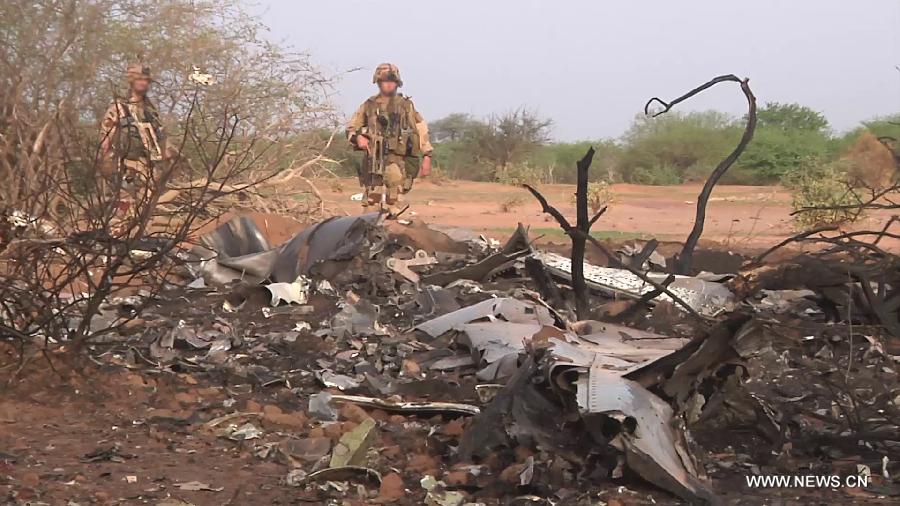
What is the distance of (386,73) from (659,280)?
5502 millimetres

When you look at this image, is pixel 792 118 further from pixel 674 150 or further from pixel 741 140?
pixel 741 140

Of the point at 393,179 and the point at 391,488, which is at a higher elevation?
the point at 393,179

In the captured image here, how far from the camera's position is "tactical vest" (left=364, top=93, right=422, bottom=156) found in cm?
1097

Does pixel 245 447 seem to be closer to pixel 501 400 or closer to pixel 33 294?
pixel 501 400

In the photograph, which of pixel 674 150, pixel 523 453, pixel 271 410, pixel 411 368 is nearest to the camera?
pixel 523 453

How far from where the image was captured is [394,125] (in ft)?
36.1

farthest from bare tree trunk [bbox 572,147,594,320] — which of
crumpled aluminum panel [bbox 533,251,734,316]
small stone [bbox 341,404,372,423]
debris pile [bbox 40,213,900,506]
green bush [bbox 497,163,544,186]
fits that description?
green bush [bbox 497,163,544,186]

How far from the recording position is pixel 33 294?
Answer: 4.34 metres

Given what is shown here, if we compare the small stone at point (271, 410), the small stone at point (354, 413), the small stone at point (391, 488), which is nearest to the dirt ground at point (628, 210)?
the small stone at point (354, 413)

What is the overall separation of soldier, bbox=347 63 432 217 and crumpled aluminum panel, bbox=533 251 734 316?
14.7 ft

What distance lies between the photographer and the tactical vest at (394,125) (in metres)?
11.0

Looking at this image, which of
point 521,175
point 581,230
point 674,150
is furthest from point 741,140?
point 674,150

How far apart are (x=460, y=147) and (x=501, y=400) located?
32.8m

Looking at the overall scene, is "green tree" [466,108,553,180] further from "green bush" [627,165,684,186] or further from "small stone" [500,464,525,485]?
"small stone" [500,464,525,485]
